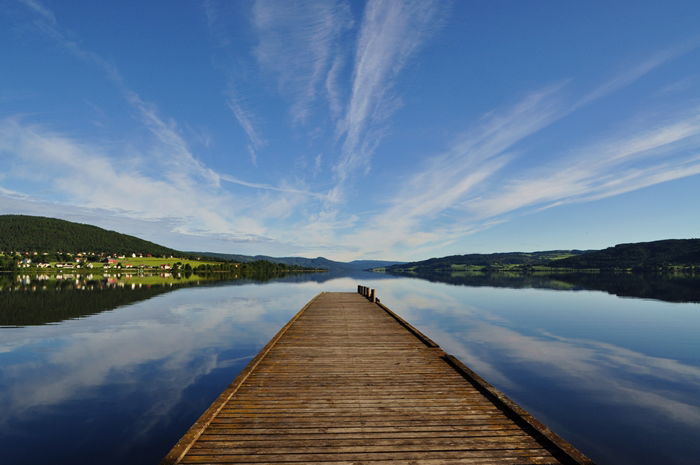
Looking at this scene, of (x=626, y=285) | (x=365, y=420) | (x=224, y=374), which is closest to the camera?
(x=365, y=420)

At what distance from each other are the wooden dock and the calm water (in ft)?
12.3

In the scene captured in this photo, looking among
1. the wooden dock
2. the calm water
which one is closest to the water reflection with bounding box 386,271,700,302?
the calm water

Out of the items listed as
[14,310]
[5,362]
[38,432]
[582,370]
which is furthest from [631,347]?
[14,310]

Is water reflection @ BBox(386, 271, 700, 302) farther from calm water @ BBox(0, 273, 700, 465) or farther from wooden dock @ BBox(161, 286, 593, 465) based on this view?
wooden dock @ BBox(161, 286, 593, 465)

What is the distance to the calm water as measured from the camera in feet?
32.3

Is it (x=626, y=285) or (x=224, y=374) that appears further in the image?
(x=626, y=285)

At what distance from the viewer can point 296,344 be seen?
14.8 metres

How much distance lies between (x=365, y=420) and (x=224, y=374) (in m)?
11.2

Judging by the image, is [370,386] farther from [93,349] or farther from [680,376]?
[93,349]

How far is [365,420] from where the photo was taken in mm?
7203

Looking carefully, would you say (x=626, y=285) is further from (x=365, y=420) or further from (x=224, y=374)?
(x=365, y=420)

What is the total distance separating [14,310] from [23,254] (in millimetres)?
219040

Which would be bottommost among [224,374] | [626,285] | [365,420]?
[224,374]

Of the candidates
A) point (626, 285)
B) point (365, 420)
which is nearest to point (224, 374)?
point (365, 420)
